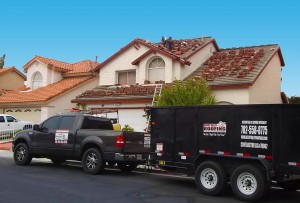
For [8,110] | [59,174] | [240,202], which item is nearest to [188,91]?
[59,174]

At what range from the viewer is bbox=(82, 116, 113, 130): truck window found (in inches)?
550

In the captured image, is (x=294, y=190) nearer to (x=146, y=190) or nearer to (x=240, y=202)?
(x=240, y=202)

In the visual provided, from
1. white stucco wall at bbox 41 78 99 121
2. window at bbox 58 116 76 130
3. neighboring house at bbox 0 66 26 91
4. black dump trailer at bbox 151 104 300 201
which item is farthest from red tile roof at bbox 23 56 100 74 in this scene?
black dump trailer at bbox 151 104 300 201

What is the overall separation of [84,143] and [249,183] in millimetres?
5932

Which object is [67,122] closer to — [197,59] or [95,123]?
[95,123]

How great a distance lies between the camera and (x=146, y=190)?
10.3m

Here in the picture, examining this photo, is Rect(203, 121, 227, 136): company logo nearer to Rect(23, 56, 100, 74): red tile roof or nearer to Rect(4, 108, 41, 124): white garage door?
Rect(4, 108, 41, 124): white garage door

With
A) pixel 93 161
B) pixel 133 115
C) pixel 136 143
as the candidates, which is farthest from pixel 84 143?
pixel 133 115

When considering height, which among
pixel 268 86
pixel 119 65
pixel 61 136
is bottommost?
pixel 61 136

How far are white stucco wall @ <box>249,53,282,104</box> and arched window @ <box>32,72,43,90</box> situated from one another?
61.4 feet

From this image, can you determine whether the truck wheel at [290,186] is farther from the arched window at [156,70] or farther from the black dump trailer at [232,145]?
the arched window at [156,70]

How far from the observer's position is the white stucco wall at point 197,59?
24808 mm

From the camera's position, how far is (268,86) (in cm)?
2375

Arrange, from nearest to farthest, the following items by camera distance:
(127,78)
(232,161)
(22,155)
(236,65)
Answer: (232,161) → (22,155) → (236,65) → (127,78)
